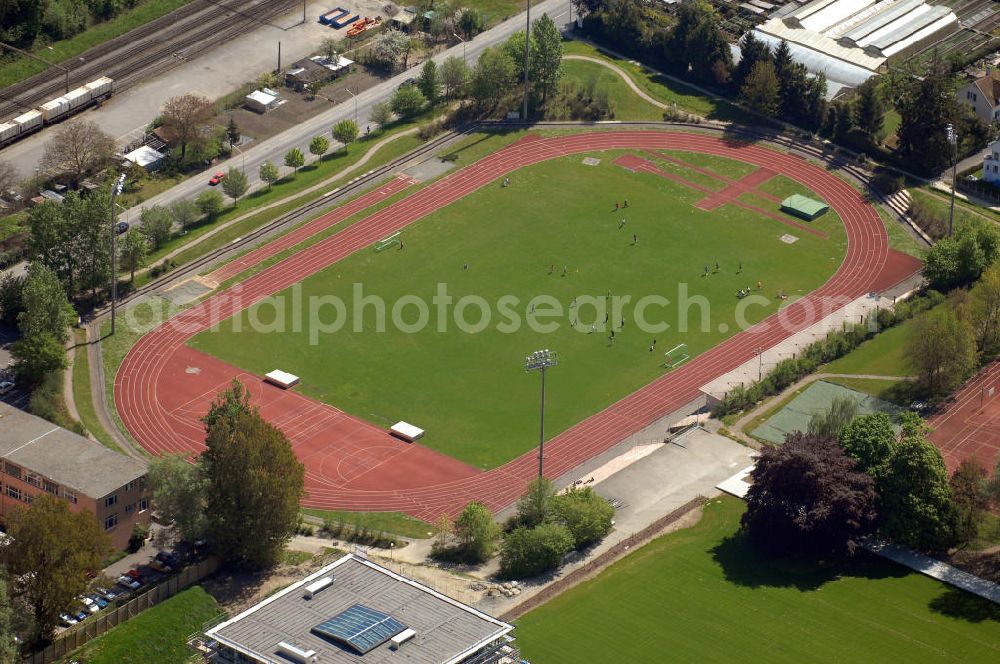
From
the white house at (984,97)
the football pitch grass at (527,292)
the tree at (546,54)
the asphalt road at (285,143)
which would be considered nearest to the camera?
the football pitch grass at (527,292)

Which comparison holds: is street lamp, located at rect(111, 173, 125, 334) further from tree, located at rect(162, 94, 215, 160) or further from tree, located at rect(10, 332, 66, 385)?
tree, located at rect(162, 94, 215, 160)

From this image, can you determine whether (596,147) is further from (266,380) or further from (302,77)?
(266,380)

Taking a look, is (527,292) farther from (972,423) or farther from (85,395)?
(972,423)

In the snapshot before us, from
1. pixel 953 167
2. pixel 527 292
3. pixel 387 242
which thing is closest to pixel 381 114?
pixel 387 242

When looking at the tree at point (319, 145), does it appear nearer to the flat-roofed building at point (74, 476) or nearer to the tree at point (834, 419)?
the flat-roofed building at point (74, 476)

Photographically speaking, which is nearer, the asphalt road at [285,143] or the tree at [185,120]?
the asphalt road at [285,143]

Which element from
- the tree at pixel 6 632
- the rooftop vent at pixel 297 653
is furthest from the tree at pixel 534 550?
the tree at pixel 6 632
